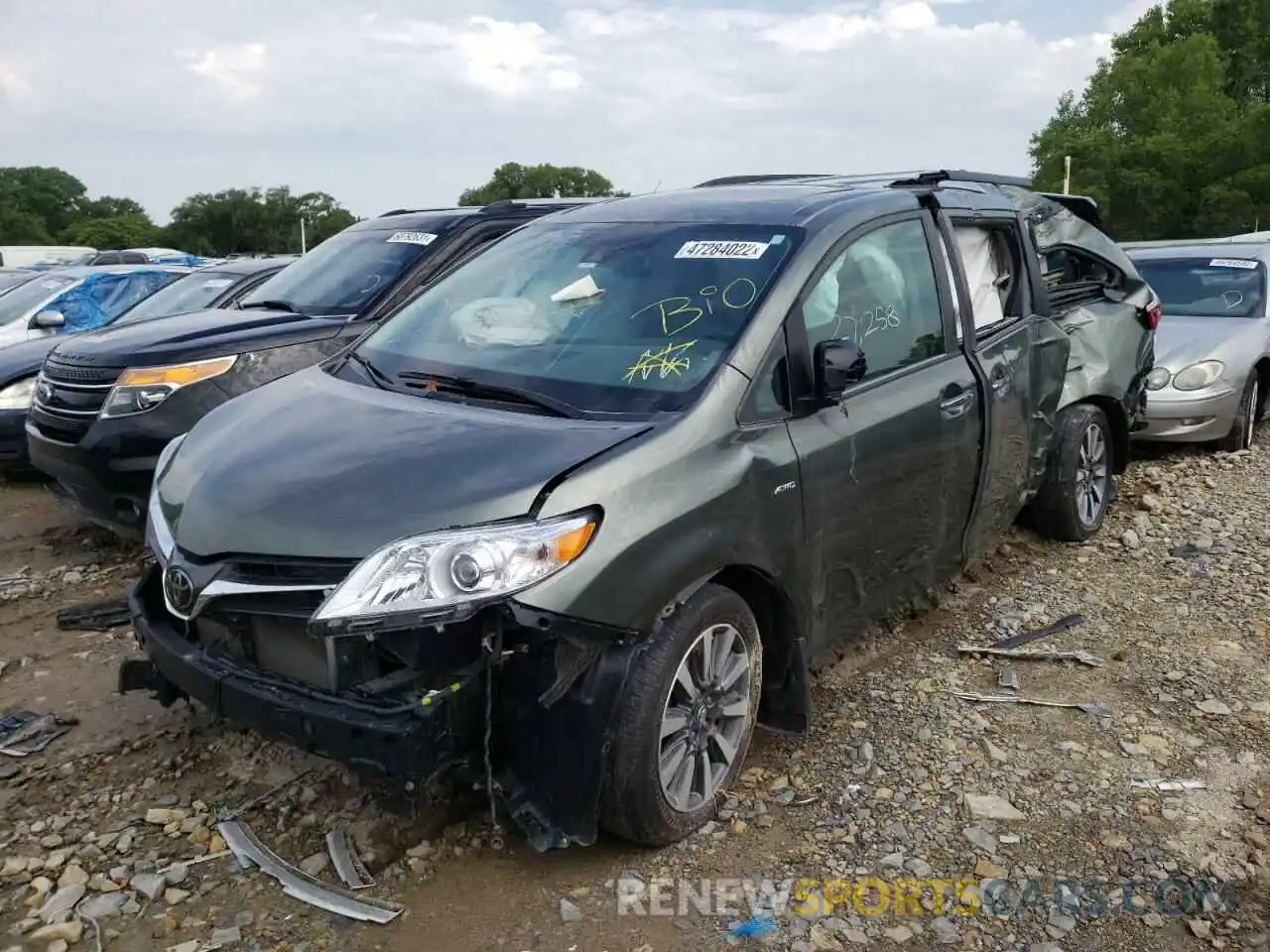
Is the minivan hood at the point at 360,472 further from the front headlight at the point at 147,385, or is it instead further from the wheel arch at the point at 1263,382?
the wheel arch at the point at 1263,382

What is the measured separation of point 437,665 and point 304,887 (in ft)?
2.59

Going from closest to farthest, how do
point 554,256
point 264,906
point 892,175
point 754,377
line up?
1. point 264,906
2. point 754,377
3. point 554,256
4. point 892,175

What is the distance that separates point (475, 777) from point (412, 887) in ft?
1.35

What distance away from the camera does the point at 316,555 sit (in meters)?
2.68

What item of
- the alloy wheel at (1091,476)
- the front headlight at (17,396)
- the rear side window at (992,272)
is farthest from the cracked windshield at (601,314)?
the front headlight at (17,396)

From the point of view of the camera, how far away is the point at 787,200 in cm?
392

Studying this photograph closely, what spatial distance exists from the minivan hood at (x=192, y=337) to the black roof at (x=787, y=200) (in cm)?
206

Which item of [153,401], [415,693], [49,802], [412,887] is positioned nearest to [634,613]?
[415,693]

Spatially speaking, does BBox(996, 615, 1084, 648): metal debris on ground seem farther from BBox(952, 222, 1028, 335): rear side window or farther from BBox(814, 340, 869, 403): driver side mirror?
BBox(814, 340, 869, 403): driver side mirror

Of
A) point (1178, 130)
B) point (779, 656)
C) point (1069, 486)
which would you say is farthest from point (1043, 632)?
point (1178, 130)

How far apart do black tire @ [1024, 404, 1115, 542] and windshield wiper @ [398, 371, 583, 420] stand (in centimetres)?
308

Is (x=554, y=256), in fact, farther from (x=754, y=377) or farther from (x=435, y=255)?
(x=435, y=255)

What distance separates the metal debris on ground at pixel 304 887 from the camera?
9.14 ft

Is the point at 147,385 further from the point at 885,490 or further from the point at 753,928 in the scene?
the point at 753,928
